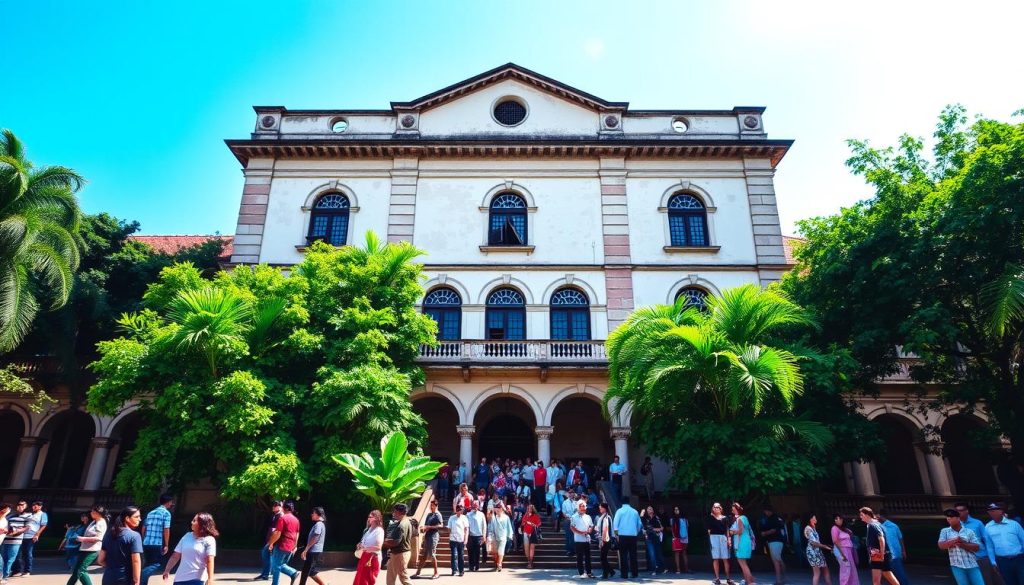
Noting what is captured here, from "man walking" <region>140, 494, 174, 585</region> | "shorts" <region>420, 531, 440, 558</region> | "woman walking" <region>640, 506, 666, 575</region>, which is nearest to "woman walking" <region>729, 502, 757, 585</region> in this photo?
"woman walking" <region>640, 506, 666, 575</region>

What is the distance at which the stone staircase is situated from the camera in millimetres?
13844

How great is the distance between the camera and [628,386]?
14.9 meters

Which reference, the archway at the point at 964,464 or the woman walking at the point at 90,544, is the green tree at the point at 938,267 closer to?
the archway at the point at 964,464

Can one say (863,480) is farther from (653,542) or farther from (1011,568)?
(1011,568)

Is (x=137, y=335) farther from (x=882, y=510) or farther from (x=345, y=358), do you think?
(x=882, y=510)

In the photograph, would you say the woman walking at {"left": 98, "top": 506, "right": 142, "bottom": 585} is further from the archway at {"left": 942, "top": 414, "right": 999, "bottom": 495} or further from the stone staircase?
the archway at {"left": 942, "top": 414, "right": 999, "bottom": 495}

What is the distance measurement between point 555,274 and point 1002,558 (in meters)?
15.0

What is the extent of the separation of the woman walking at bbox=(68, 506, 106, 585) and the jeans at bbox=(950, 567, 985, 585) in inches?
513

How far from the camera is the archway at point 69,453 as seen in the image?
22.6m

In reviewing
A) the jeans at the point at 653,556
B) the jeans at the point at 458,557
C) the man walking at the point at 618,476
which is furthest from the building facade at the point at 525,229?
the jeans at the point at 458,557

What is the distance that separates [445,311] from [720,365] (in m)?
11.0

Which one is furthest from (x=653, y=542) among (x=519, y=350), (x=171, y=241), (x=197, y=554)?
(x=171, y=241)

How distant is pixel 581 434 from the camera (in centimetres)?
2231

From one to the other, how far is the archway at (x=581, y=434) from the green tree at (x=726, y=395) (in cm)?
688
